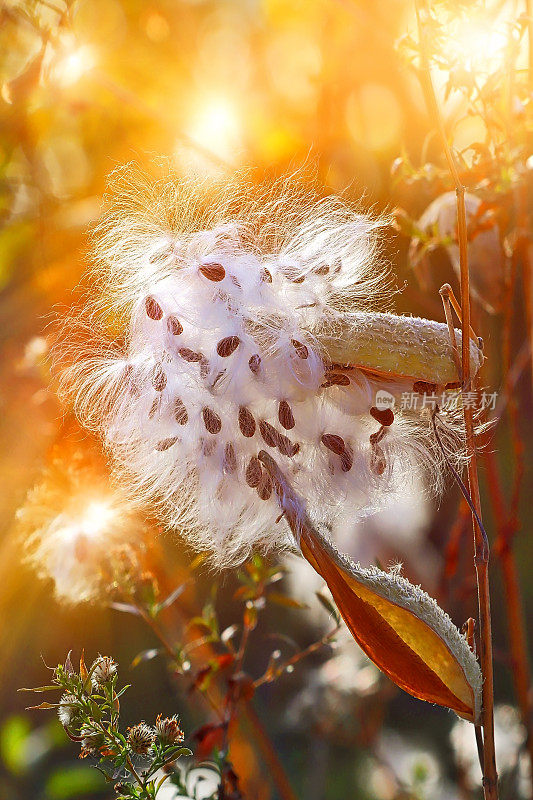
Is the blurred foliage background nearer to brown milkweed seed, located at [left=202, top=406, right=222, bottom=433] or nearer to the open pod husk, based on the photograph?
brown milkweed seed, located at [left=202, top=406, right=222, bottom=433]

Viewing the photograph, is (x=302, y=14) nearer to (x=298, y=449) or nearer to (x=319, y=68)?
(x=319, y=68)

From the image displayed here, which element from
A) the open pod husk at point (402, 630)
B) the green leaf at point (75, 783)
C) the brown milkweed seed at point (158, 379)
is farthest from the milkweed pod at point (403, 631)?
the green leaf at point (75, 783)

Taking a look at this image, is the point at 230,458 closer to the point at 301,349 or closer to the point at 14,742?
the point at 301,349

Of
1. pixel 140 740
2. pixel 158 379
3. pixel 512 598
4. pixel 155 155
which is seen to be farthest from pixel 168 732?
pixel 155 155

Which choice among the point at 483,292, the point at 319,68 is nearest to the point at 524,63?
the point at 483,292

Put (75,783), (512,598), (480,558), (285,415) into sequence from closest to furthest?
(480,558), (285,415), (512,598), (75,783)

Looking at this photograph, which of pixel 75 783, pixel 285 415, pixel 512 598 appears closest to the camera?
pixel 285 415
